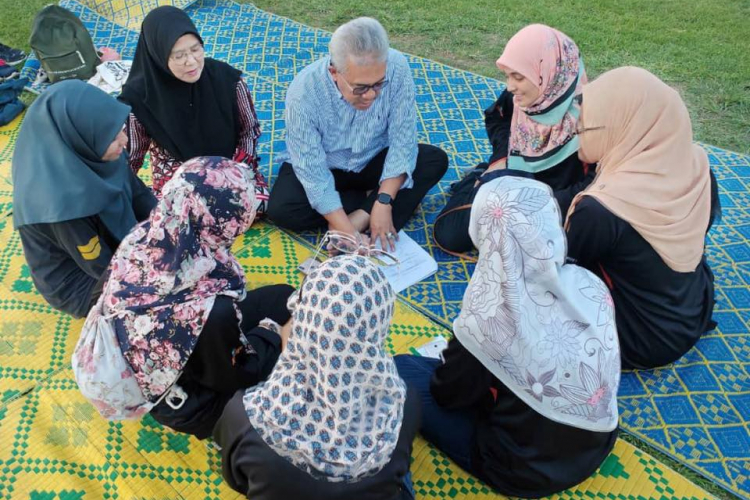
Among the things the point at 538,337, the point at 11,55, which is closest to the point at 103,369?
the point at 538,337

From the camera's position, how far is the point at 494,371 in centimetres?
134

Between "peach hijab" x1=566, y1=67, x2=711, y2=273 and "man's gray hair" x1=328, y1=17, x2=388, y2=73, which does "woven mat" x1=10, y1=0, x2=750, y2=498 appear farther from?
"man's gray hair" x1=328, y1=17, x2=388, y2=73

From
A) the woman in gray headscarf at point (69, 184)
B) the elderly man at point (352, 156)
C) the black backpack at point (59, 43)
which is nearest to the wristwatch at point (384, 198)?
the elderly man at point (352, 156)

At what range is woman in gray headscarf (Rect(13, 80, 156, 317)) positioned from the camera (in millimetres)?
1713

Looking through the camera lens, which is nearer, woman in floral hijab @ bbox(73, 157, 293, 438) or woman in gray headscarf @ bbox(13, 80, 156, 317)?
woman in floral hijab @ bbox(73, 157, 293, 438)

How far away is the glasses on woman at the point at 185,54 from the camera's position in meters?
2.32

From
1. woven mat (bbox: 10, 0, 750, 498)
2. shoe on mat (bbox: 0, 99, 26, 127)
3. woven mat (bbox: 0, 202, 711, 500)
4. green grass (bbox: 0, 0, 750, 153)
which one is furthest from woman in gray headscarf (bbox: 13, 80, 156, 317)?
green grass (bbox: 0, 0, 750, 153)

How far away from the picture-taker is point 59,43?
12.0 feet

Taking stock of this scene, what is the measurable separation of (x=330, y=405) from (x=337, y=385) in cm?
5

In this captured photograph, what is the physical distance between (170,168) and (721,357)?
2.63m

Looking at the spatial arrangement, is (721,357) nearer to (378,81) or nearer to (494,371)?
(494,371)

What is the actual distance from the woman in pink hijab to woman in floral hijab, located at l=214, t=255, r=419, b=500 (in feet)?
4.35

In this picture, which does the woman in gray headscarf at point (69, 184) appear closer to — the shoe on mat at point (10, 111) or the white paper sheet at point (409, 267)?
the white paper sheet at point (409, 267)

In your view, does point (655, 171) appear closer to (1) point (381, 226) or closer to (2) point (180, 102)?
(1) point (381, 226)
